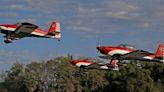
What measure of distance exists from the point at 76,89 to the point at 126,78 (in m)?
13.5

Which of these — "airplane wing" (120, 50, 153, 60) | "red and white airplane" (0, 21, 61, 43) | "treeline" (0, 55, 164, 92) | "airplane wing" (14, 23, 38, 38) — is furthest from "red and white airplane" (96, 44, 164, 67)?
"treeline" (0, 55, 164, 92)

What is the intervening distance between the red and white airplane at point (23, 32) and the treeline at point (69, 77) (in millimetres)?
25912

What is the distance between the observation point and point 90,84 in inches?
3632

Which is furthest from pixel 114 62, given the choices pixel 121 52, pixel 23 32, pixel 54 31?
pixel 23 32

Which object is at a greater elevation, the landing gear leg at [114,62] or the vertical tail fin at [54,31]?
the vertical tail fin at [54,31]

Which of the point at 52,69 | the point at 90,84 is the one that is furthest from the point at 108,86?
the point at 52,69

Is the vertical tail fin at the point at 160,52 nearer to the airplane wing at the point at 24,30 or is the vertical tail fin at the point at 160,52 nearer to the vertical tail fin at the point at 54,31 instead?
the vertical tail fin at the point at 54,31

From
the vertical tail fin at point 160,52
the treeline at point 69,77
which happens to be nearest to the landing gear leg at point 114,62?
the vertical tail fin at point 160,52

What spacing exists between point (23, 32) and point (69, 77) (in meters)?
39.7

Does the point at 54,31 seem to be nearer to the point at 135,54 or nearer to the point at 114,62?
the point at 114,62

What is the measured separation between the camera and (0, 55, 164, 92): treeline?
8207 cm

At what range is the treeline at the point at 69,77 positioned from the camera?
269 ft

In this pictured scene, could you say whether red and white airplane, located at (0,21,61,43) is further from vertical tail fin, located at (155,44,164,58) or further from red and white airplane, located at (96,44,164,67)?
vertical tail fin, located at (155,44,164,58)

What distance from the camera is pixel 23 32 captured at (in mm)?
52656
